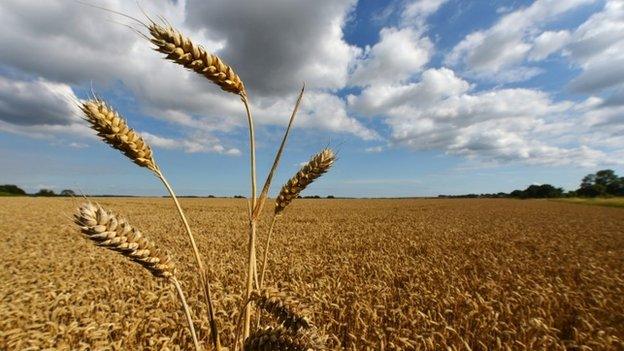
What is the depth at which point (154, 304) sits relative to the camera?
6.59m

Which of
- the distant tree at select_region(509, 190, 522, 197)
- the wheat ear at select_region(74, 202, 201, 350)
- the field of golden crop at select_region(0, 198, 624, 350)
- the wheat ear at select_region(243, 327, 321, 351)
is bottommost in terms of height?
the field of golden crop at select_region(0, 198, 624, 350)

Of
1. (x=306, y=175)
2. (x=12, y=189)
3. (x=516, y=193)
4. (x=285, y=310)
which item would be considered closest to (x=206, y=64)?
(x=306, y=175)

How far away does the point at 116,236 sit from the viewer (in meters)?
1.53

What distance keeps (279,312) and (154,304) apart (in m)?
5.88

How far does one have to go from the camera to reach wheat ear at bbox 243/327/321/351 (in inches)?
64.4

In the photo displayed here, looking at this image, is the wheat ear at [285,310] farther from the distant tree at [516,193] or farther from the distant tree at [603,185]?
the distant tree at [516,193]

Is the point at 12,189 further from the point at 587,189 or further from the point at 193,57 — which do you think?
the point at 587,189

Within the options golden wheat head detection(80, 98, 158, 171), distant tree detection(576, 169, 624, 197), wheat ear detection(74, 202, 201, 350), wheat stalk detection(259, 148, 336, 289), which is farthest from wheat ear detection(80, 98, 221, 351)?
distant tree detection(576, 169, 624, 197)

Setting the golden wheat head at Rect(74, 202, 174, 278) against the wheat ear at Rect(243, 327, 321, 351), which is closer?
the golden wheat head at Rect(74, 202, 174, 278)

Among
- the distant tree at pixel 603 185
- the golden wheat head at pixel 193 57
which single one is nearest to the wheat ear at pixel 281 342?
the golden wheat head at pixel 193 57

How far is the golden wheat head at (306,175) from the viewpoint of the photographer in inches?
88.4

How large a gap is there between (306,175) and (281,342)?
987 mm

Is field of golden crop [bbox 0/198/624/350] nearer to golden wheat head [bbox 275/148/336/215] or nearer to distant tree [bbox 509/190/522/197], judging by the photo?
golden wheat head [bbox 275/148/336/215]

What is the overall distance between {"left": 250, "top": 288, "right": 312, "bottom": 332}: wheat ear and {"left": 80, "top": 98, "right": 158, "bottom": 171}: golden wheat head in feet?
2.83
